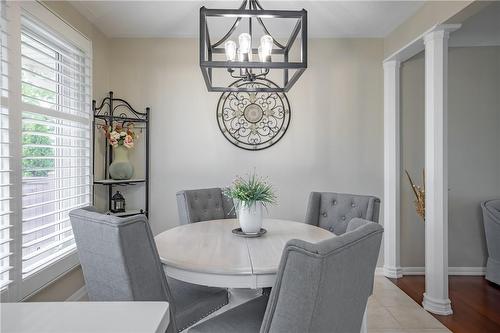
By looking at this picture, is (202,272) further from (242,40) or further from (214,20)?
(214,20)

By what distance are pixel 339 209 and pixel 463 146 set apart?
202 cm

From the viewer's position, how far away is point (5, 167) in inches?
79.0

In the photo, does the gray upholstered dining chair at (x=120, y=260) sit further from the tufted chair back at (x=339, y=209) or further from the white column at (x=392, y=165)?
the white column at (x=392, y=165)

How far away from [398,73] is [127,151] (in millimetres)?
3027

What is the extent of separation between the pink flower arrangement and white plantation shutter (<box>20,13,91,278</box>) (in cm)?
18

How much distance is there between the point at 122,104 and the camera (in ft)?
11.6

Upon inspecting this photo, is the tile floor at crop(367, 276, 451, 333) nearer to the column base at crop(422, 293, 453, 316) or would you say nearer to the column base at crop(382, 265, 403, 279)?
the column base at crop(422, 293, 453, 316)

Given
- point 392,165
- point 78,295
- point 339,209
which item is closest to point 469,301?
point 392,165

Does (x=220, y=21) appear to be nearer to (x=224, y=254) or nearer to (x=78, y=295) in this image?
(x=224, y=254)

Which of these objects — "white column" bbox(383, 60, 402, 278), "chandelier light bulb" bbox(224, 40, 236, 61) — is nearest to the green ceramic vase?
"chandelier light bulb" bbox(224, 40, 236, 61)

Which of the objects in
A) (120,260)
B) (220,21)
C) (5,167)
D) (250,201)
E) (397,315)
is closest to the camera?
(120,260)

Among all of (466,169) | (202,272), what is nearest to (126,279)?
(202,272)

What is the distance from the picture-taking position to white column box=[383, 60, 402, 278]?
11.5 feet

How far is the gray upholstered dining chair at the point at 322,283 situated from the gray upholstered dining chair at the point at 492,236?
2.86 metres
